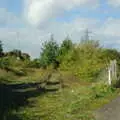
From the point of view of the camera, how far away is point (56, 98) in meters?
22.3

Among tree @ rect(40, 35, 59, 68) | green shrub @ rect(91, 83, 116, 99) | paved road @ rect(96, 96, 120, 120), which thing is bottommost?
paved road @ rect(96, 96, 120, 120)

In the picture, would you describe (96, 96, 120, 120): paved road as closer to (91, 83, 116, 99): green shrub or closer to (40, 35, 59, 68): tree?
(91, 83, 116, 99): green shrub

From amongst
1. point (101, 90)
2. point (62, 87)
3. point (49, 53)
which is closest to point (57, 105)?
point (101, 90)

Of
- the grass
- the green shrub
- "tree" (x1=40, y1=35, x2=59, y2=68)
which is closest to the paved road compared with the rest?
the grass

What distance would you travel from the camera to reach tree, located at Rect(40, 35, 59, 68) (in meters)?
59.4

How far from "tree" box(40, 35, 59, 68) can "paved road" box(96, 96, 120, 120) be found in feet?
129

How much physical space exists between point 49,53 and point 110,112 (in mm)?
43302

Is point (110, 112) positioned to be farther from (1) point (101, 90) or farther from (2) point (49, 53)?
(2) point (49, 53)

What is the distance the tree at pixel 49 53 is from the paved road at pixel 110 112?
1550 inches

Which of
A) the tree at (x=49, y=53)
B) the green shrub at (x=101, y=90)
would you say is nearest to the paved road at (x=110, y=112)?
the green shrub at (x=101, y=90)

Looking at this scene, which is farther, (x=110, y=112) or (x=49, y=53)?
(x=49, y=53)

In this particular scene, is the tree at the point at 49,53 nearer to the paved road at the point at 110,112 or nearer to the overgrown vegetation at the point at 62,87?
the overgrown vegetation at the point at 62,87

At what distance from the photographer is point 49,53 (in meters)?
59.8

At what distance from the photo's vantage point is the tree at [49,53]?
195 feet
